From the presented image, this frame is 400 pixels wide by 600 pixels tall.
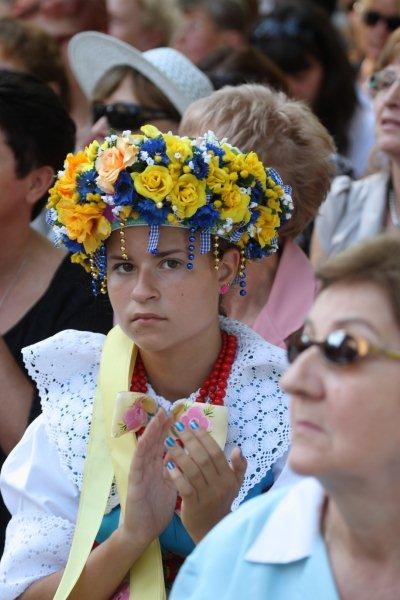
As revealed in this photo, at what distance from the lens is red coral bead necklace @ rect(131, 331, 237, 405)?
3137 mm

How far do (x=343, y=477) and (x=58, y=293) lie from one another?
2.09 m

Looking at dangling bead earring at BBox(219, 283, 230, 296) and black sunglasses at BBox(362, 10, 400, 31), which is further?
black sunglasses at BBox(362, 10, 400, 31)

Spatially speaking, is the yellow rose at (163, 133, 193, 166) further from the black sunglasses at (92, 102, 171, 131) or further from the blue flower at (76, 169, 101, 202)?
the black sunglasses at (92, 102, 171, 131)

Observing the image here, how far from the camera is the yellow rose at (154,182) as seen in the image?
2.97 m

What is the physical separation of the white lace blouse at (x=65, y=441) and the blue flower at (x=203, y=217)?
15.7 inches

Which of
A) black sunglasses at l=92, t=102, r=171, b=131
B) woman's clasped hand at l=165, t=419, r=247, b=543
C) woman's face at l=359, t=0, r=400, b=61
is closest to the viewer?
woman's clasped hand at l=165, t=419, r=247, b=543

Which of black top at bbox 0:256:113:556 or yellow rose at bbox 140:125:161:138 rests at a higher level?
yellow rose at bbox 140:125:161:138

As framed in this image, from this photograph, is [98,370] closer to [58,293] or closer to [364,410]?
[58,293]

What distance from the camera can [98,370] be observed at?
3.27m

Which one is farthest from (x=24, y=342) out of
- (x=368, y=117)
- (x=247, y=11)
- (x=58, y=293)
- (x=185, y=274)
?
(x=247, y=11)

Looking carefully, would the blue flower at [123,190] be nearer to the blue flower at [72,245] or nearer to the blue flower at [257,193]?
the blue flower at [72,245]

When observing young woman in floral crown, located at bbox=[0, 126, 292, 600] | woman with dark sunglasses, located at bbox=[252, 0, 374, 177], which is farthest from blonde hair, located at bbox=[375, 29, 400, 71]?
young woman in floral crown, located at bbox=[0, 126, 292, 600]

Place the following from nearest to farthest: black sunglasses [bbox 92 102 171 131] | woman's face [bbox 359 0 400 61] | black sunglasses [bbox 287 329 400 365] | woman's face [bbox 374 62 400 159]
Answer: black sunglasses [bbox 287 329 400 365] → woman's face [bbox 374 62 400 159] → black sunglasses [bbox 92 102 171 131] → woman's face [bbox 359 0 400 61]

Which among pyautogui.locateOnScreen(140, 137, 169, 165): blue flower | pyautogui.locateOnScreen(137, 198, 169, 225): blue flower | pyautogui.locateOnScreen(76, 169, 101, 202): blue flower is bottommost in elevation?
pyautogui.locateOnScreen(137, 198, 169, 225): blue flower
